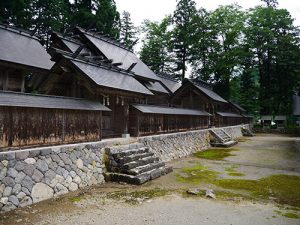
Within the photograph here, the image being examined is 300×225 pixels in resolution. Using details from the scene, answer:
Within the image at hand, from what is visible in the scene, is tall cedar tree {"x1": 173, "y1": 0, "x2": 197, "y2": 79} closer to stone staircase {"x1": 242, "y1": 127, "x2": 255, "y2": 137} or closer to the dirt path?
stone staircase {"x1": 242, "y1": 127, "x2": 255, "y2": 137}

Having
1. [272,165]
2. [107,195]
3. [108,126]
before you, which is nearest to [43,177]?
[107,195]

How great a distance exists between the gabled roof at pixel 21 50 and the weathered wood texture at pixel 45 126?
5774 mm

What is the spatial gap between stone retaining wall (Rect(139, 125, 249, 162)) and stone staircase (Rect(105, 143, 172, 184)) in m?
2.00

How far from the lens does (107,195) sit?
A: 888 centimetres

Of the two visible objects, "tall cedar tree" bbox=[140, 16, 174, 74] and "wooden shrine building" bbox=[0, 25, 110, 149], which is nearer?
"wooden shrine building" bbox=[0, 25, 110, 149]

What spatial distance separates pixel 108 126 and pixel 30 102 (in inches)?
288

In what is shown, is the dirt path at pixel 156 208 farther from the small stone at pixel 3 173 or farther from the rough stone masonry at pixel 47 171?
the small stone at pixel 3 173

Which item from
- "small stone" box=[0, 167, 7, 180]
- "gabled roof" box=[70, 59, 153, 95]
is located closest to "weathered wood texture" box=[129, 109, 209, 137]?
"gabled roof" box=[70, 59, 153, 95]

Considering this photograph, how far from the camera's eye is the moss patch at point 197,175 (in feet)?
38.0

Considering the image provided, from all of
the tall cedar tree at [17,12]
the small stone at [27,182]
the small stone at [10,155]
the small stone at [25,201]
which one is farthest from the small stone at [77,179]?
the tall cedar tree at [17,12]

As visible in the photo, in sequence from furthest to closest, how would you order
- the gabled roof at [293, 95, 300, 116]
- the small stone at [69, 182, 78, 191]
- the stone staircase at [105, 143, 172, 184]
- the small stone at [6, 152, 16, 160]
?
1. the gabled roof at [293, 95, 300, 116]
2. the stone staircase at [105, 143, 172, 184]
3. the small stone at [69, 182, 78, 191]
4. the small stone at [6, 152, 16, 160]

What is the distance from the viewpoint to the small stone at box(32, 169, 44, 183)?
7.98 meters

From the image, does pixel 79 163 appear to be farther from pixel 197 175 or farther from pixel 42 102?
pixel 197 175

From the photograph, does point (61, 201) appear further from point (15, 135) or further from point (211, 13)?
point (211, 13)
